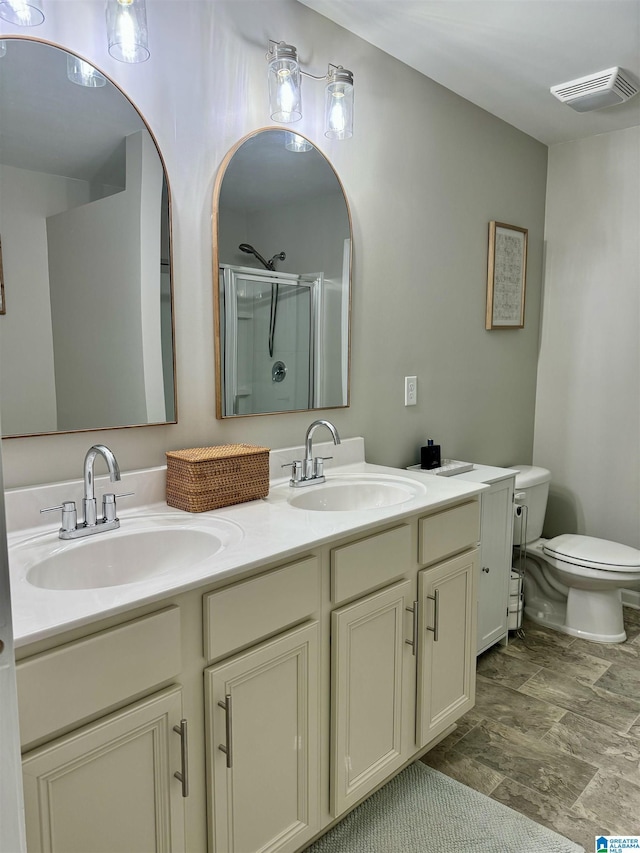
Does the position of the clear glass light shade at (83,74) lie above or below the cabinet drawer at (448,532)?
above

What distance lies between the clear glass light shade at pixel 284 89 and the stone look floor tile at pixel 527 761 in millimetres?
2050

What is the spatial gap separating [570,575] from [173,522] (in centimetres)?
195

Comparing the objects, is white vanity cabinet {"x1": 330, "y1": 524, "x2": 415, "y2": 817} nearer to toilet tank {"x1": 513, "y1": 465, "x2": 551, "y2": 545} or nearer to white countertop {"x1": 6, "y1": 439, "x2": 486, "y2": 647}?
white countertop {"x1": 6, "y1": 439, "x2": 486, "y2": 647}

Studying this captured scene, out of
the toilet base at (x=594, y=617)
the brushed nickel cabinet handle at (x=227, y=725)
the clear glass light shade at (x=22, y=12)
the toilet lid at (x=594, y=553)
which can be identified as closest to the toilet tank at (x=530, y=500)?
the toilet lid at (x=594, y=553)

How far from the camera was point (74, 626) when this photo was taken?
96 cm

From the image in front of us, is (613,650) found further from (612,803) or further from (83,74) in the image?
(83,74)

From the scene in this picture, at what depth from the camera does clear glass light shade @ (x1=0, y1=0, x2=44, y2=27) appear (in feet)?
4.25

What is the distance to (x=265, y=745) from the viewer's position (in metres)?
1.31

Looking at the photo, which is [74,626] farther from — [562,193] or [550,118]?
[562,193]

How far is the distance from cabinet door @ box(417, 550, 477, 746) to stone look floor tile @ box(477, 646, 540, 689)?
472 millimetres

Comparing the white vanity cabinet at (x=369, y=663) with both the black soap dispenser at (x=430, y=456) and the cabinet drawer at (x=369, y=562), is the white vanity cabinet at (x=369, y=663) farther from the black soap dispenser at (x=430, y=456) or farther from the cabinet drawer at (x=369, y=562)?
the black soap dispenser at (x=430, y=456)

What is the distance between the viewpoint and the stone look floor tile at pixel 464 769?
5.93ft

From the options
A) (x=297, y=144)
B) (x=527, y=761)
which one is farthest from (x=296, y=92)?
(x=527, y=761)

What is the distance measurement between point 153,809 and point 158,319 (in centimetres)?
114
